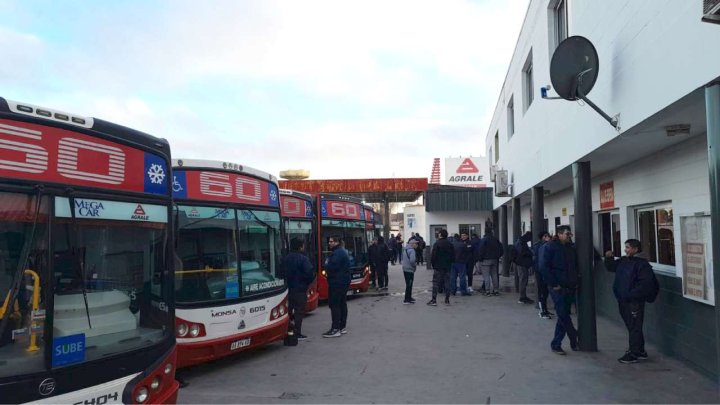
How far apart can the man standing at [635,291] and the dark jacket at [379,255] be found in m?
9.62

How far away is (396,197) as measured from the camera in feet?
110

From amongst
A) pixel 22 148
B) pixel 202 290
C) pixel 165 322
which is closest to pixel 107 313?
pixel 165 322

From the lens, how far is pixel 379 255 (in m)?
16.4

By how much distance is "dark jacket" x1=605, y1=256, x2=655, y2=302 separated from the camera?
267 inches

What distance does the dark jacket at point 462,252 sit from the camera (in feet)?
46.3

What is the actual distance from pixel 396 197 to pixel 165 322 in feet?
97.1

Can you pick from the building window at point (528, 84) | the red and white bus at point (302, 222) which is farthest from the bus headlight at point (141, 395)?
the building window at point (528, 84)

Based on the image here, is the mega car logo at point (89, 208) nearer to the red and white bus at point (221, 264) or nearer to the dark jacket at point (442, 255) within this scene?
the red and white bus at point (221, 264)

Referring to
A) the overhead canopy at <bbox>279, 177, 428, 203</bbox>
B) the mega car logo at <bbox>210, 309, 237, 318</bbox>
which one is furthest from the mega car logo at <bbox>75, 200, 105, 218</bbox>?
the overhead canopy at <bbox>279, 177, 428, 203</bbox>

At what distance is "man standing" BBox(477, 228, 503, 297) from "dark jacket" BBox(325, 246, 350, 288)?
5.95 metres

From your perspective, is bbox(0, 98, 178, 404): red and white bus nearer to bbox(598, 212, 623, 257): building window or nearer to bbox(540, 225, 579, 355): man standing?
bbox(540, 225, 579, 355): man standing

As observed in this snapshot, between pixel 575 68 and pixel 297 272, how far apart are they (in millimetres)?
5255

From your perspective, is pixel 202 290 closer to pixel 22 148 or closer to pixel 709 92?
pixel 22 148

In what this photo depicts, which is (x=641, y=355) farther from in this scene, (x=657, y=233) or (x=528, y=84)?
(x=528, y=84)
